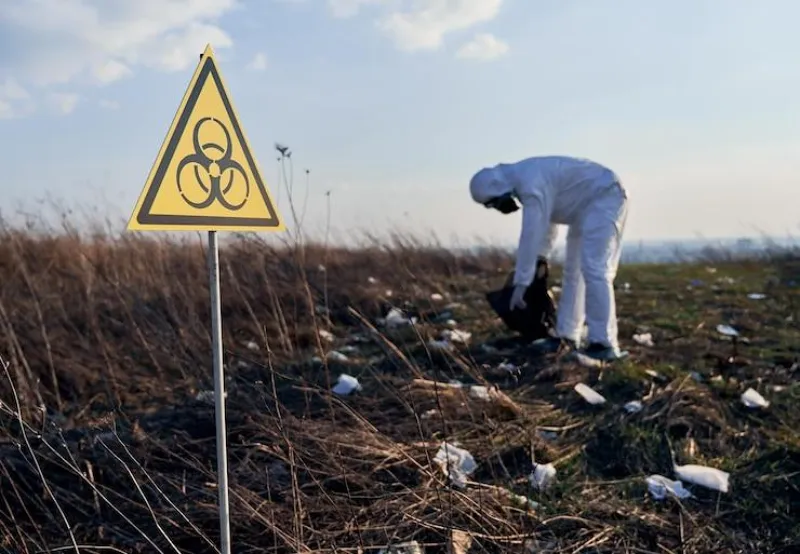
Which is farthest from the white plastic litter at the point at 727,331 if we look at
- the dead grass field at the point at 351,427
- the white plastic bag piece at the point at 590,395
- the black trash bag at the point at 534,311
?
the white plastic bag piece at the point at 590,395

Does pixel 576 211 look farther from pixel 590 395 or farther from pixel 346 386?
pixel 346 386

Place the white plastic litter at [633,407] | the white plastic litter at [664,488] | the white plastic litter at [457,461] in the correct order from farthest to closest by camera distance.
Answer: the white plastic litter at [633,407], the white plastic litter at [664,488], the white plastic litter at [457,461]

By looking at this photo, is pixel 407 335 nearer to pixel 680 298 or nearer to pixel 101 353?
pixel 101 353

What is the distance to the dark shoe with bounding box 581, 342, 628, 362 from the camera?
4.96m

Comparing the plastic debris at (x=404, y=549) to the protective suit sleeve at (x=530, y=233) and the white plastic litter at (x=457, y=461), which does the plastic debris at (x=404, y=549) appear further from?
the protective suit sleeve at (x=530, y=233)

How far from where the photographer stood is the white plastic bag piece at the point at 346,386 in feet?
13.6

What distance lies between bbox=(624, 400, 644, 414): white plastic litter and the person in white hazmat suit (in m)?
0.92

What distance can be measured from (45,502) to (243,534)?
965 millimetres

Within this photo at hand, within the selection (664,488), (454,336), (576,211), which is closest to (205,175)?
(664,488)

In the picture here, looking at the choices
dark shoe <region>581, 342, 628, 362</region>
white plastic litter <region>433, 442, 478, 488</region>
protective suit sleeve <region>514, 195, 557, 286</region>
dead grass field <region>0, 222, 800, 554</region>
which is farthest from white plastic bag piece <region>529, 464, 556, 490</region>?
protective suit sleeve <region>514, 195, 557, 286</region>

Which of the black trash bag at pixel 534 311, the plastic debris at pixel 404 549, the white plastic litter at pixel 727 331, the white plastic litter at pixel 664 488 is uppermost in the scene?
the black trash bag at pixel 534 311

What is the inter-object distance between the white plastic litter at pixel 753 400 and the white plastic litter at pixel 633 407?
66 cm

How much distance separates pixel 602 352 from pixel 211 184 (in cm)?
359

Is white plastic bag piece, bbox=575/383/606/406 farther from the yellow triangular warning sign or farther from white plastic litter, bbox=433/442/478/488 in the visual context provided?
the yellow triangular warning sign
